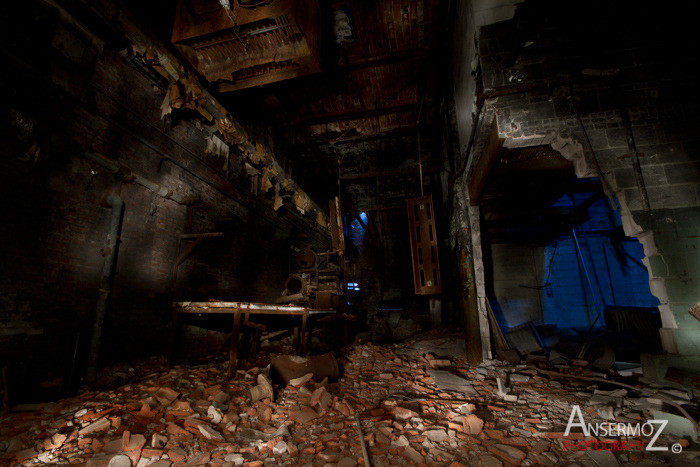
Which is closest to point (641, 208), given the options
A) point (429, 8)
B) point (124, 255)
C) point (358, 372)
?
point (358, 372)

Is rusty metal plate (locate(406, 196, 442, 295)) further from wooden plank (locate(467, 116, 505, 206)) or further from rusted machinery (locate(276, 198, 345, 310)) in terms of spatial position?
rusted machinery (locate(276, 198, 345, 310))

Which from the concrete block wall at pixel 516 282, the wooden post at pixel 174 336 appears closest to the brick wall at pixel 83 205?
the wooden post at pixel 174 336

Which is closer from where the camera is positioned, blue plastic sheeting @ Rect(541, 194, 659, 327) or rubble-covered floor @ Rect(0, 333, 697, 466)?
rubble-covered floor @ Rect(0, 333, 697, 466)

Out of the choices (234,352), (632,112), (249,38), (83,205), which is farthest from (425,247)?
(83,205)

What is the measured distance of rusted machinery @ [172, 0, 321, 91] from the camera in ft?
14.6

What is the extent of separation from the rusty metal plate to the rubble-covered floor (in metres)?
2.74

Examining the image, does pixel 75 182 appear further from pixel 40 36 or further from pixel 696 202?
pixel 696 202

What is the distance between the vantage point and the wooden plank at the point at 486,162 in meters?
4.24

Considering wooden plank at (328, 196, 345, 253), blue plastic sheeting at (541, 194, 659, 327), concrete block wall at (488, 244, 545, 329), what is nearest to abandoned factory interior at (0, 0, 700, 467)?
concrete block wall at (488, 244, 545, 329)

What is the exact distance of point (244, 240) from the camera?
7.54m

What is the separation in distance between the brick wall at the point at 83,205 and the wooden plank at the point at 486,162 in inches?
225

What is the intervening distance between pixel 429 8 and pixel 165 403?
8.41 m

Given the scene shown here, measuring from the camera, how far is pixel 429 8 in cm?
607

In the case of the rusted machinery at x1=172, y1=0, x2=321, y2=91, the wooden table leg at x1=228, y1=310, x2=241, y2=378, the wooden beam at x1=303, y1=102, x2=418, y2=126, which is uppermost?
the wooden beam at x1=303, y1=102, x2=418, y2=126
